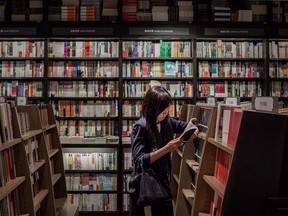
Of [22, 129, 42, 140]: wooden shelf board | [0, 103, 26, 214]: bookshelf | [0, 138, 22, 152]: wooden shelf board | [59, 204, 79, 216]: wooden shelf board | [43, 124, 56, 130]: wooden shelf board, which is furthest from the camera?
[59, 204, 79, 216]: wooden shelf board

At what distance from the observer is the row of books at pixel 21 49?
18.4ft

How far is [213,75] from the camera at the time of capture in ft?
18.7

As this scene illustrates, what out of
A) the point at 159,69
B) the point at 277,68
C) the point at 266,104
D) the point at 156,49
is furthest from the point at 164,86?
the point at 266,104

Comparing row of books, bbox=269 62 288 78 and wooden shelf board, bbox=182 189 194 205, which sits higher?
row of books, bbox=269 62 288 78

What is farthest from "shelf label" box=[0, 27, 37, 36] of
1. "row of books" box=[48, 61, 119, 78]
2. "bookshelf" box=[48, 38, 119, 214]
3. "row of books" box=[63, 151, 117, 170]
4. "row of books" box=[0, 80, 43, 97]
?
"row of books" box=[63, 151, 117, 170]

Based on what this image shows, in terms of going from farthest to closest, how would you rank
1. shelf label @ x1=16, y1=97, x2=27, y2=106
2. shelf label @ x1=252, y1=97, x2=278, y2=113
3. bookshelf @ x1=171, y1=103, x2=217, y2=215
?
shelf label @ x1=16, y1=97, x2=27, y2=106 → bookshelf @ x1=171, y1=103, x2=217, y2=215 → shelf label @ x1=252, y1=97, x2=278, y2=113

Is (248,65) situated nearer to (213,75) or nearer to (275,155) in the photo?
(213,75)

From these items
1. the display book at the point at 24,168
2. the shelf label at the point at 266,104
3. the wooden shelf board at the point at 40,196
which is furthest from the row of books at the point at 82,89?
the shelf label at the point at 266,104

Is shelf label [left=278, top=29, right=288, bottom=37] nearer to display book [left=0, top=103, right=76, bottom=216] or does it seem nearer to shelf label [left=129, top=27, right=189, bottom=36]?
shelf label [left=129, top=27, right=189, bottom=36]

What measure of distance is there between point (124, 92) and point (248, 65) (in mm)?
1941

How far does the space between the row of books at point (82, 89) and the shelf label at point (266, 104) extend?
12.0ft

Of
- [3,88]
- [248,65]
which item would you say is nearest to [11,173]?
[3,88]

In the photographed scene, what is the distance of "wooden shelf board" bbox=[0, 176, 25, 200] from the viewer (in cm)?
236

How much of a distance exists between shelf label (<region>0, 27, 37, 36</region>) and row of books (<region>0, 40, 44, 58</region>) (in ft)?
0.46
